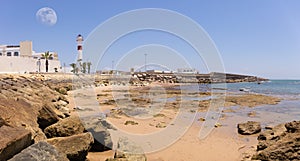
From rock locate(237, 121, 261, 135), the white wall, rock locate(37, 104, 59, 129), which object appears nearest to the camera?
rock locate(37, 104, 59, 129)

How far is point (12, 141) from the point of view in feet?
13.0

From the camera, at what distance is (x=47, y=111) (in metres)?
7.02

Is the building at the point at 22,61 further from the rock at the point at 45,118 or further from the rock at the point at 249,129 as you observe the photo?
the rock at the point at 249,129

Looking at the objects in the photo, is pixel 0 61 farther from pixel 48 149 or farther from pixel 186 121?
pixel 48 149

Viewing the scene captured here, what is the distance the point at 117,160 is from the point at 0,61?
140ft

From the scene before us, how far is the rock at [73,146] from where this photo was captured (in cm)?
522

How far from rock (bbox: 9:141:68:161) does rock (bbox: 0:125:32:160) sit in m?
0.18

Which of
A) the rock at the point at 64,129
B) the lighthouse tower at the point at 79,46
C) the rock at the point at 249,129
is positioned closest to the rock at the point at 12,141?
the rock at the point at 64,129

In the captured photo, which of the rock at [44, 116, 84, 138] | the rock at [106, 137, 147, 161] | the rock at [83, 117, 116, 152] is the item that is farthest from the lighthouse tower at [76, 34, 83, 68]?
the rock at [106, 137, 147, 161]

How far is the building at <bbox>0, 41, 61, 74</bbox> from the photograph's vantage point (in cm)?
4231

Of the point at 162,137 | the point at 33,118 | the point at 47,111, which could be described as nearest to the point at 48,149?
the point at 33,118

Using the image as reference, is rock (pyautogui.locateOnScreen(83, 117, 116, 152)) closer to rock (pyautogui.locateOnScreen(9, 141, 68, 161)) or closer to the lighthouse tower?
rock (pyautogui.locateOnScreen(9, 141, 68, 161))

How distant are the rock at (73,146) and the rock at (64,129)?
0.81 metres

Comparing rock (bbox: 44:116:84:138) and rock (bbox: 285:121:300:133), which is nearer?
rock (bbox: 44:116:84:138)
